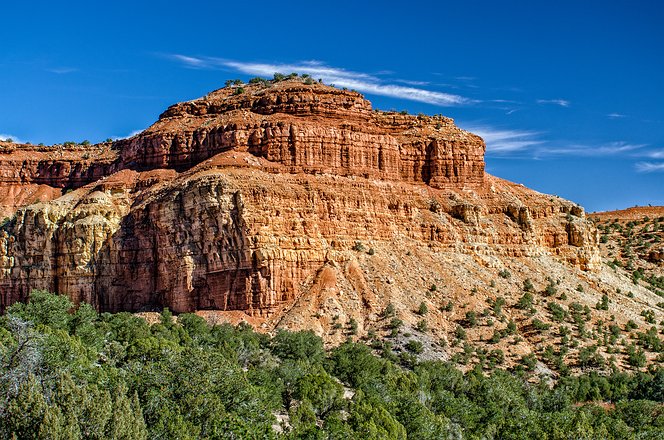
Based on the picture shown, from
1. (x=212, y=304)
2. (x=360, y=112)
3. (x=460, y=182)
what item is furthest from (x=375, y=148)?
(x=212, y=304)

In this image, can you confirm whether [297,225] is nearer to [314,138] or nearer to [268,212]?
[268,212]

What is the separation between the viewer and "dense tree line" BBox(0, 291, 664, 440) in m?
41.4

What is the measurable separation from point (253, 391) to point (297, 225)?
32895 millimetres

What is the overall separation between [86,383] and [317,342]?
1166 inches

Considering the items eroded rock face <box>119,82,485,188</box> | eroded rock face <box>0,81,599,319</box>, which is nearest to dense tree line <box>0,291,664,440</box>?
eroded rock face <box>0,81,599,319</box>

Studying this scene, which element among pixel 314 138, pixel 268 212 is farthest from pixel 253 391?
pixel 314 138

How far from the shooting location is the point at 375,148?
91.7 meters

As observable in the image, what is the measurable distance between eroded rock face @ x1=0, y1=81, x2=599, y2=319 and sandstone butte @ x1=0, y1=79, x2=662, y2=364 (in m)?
0.14

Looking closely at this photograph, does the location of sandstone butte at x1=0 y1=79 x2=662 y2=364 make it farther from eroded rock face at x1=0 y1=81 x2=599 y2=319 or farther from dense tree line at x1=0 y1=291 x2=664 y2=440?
dense tree line at x1=0 y1=291 x2=664 y2=440

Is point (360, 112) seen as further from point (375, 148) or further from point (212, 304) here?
point (212, 304)

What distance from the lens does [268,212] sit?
8000 centimetres

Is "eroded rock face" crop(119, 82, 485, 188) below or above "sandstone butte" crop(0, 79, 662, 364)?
above

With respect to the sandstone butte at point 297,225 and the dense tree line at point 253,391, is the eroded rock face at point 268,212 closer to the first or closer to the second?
the sandstone butte at point 297,225

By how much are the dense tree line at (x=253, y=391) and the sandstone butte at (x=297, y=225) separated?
5.53 m
